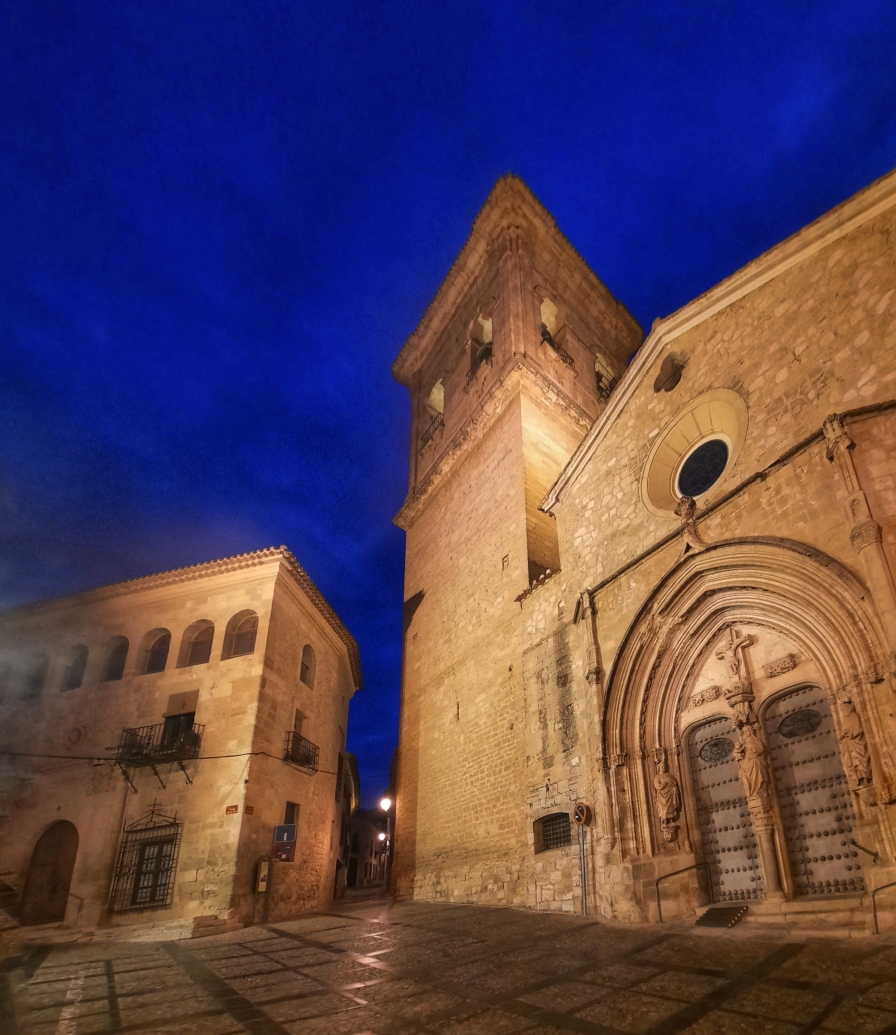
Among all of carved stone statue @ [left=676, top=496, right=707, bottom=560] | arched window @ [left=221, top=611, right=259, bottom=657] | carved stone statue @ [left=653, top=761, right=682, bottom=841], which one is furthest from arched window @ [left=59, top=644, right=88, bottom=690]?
carved stone statue @ [left=676, top=496, right=707, bottom=560]

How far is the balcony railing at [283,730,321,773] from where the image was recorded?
14.2 meters

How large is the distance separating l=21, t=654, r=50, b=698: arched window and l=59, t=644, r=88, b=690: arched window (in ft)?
2.03

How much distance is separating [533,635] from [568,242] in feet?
51.1

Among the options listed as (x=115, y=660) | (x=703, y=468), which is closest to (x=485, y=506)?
(x=703, y=468)

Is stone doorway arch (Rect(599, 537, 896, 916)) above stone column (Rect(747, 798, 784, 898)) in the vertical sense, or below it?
above

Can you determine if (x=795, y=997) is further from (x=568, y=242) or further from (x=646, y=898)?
(x=568, y=242)

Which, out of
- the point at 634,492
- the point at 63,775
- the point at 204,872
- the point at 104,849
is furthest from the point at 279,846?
the point at 634,492

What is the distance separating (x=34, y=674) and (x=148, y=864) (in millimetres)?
6753

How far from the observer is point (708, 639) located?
26.5 feet

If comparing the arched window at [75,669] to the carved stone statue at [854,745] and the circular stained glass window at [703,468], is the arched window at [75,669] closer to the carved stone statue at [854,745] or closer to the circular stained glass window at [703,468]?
the circular stained glass window at [703,468]

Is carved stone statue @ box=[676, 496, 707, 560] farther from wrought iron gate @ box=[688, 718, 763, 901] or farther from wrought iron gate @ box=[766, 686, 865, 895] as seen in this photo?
wrought iron gate @ box=[688, 718, 763, 901]

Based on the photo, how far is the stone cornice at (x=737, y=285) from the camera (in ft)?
23.9

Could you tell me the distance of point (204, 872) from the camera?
11.8 m

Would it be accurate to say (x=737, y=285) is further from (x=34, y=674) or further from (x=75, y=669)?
(x=34, y=674)
